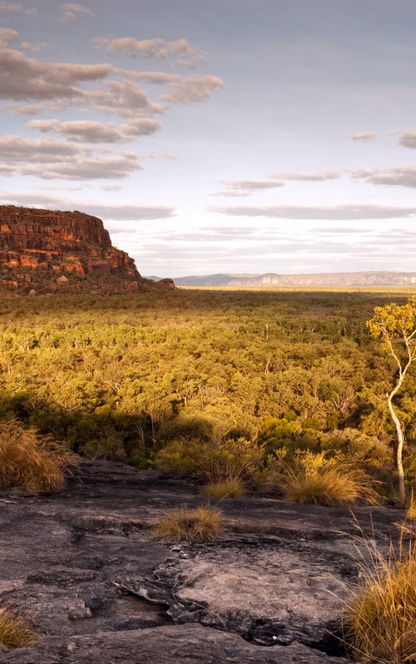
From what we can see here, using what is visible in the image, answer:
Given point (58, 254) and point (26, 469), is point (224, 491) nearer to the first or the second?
point (26, 469)

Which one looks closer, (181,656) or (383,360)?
(181,656)

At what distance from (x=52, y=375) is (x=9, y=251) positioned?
9796 cm

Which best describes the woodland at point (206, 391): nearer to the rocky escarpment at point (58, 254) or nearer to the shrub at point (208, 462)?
the shrub at point (208, 462)

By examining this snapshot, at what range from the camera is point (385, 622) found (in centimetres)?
311

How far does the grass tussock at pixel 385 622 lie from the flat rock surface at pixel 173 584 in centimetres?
14

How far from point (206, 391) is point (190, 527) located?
2479cm

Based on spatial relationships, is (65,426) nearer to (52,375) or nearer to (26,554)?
(52,375)

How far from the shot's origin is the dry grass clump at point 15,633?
2883 mm

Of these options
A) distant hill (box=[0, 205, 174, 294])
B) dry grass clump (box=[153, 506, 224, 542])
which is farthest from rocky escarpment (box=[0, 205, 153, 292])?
dry grass clump (box=[153, 506, 224, 542])

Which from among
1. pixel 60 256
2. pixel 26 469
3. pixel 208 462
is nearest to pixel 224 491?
pixel 26 469

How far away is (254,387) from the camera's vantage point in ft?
102

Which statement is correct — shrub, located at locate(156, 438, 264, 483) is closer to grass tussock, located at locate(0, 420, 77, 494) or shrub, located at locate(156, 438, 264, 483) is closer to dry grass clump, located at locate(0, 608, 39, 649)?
grass tussock, located at locate(0, 420, 77, 494)

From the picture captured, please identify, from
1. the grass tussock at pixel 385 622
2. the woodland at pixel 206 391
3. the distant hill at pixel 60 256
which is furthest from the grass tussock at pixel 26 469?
the distant hill at pixel 60 256

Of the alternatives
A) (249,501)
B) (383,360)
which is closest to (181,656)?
(249,501)
